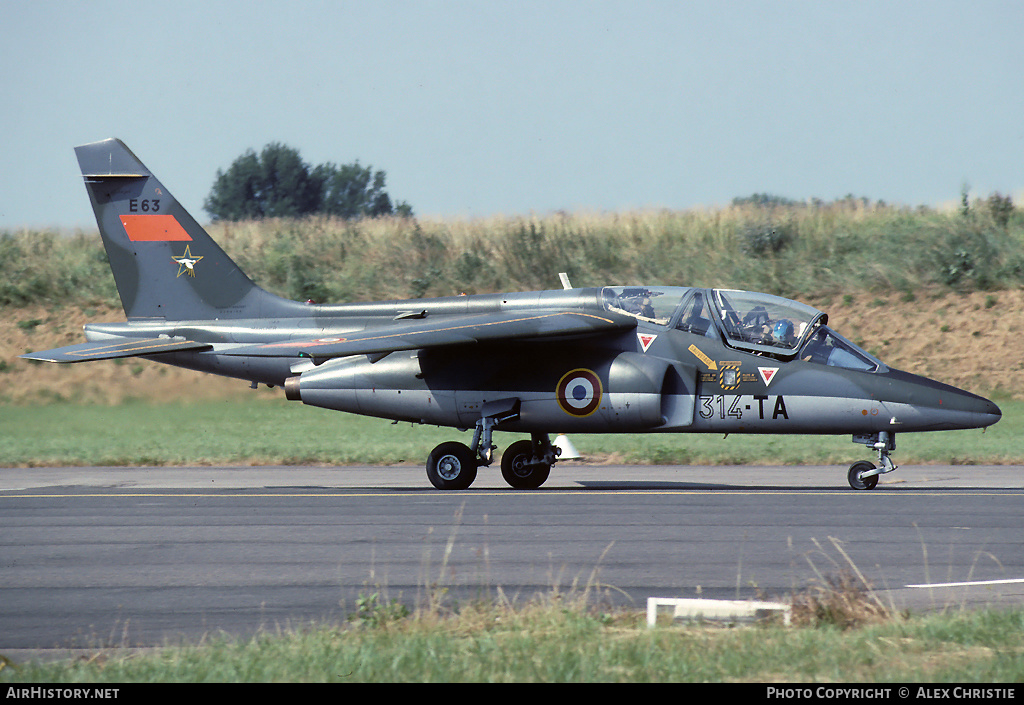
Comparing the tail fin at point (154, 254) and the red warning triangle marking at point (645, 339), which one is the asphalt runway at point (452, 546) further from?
the tail fin at point (154, 254)

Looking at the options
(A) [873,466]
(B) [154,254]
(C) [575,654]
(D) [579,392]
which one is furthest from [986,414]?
(B) [154,254]

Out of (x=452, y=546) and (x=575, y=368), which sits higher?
(x=575, y=368)

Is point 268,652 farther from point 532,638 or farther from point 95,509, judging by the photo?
point 95,509

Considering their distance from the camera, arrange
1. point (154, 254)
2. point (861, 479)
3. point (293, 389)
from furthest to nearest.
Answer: point (154, 254) → point (293, 389) → point (861, 479)

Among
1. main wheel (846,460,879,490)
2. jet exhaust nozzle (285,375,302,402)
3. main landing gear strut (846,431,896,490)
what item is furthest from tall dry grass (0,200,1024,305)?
main wheel (846,460,879,490)

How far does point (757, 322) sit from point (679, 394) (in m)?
1.50

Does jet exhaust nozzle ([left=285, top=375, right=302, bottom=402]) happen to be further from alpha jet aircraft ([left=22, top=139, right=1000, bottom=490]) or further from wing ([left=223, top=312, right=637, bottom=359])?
wing ([left=223, top=312, right=637, bottom=359])

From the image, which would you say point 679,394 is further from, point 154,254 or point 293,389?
point 154,254

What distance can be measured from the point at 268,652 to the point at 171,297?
1329 centimetres

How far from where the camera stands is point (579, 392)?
15.4 m

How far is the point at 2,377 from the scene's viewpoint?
2945cm

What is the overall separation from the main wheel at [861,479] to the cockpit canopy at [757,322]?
1.35 meters

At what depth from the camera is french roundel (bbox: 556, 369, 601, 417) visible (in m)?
15.3

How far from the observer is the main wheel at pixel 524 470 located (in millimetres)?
16203
